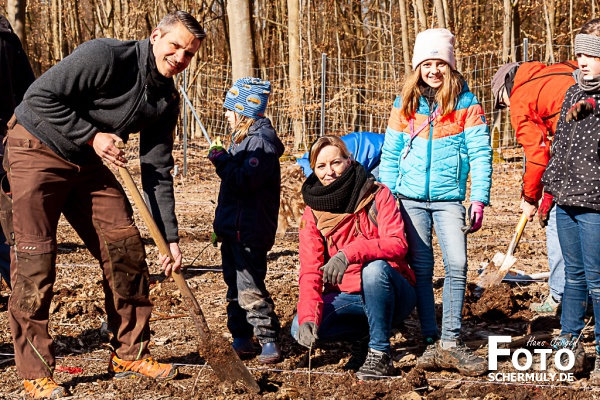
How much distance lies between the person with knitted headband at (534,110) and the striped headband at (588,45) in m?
0.76

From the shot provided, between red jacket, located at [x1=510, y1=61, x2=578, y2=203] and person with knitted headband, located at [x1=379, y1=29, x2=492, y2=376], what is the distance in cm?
53

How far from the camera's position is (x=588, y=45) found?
3.87 metres

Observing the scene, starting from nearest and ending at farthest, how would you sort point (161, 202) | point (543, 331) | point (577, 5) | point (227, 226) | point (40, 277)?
point (40, 277), point (161, 202), point (227, 226), point (543, 331), point (577, 5)

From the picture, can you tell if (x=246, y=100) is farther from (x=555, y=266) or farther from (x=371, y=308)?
(x=555, y=266)

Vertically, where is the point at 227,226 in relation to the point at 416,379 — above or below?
above

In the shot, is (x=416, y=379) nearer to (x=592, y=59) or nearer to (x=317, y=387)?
(x=317, y=387)

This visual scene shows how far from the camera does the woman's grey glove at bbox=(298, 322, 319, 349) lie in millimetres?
3865

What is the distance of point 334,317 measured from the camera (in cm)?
407

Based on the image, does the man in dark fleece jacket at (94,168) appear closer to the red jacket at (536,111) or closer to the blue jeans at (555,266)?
the red jacket at (536,111)

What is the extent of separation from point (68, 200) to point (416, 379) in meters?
2.01

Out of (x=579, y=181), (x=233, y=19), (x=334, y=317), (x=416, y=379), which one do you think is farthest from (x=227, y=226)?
(x=233, y=19)

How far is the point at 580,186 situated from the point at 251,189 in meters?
1.75

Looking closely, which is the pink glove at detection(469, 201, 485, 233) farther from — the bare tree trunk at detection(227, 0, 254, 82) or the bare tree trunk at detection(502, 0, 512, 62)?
the bare tree trunk at detection(502, 0, 512, 62)

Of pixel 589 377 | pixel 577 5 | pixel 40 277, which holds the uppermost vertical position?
pixel 577 5
